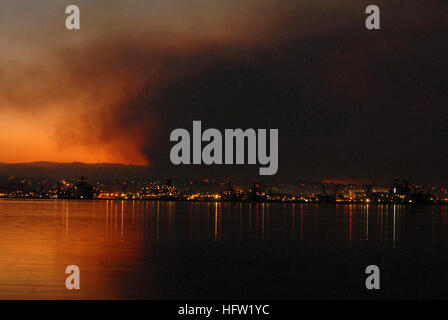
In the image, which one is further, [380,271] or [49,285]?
[380,271]

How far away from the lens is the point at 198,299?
21062 mm

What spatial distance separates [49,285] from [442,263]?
21548 millimetres

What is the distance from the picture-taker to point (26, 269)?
26.8m

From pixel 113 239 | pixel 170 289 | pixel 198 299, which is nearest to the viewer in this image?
pixel 198 299

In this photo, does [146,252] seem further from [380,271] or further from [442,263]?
[442,263]

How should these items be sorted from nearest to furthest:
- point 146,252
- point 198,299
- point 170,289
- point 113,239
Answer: point 198,299 < point 170,289 < point 146,252 < point 113,239

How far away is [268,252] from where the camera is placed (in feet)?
123
